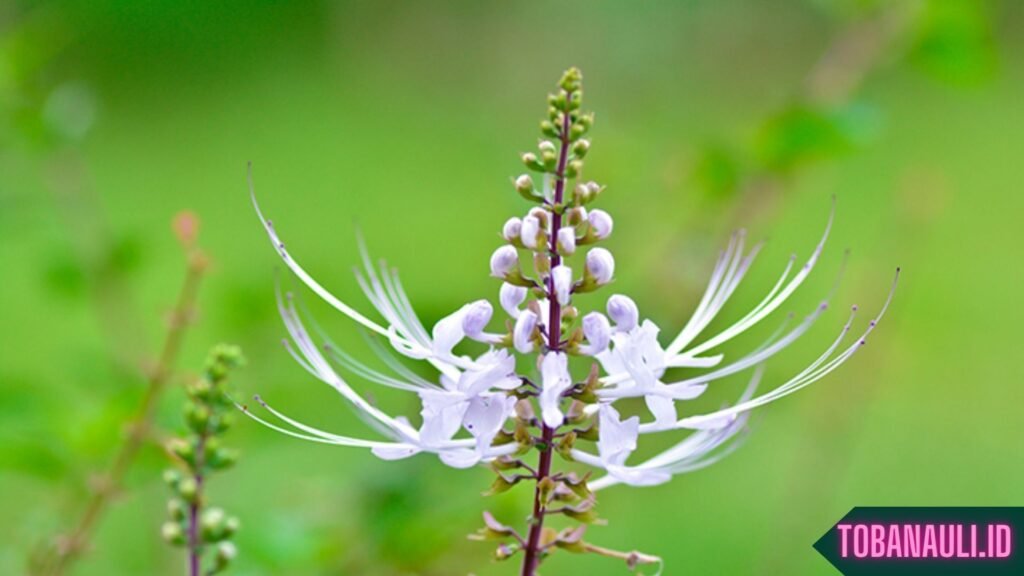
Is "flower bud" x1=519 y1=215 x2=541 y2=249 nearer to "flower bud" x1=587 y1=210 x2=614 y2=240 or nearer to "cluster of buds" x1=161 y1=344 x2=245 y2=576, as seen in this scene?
"flower bud" x1=587 y1=210 x2=614 y2=240

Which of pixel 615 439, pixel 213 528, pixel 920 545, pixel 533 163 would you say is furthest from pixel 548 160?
pixel 920 545

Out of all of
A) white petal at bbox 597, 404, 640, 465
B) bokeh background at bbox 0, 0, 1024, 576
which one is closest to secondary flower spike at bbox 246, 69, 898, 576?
white petal at bbox 597, 404, 640, 465

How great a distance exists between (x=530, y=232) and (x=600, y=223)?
4 cm

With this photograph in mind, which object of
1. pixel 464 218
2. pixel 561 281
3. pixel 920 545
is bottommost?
pixel 920 545

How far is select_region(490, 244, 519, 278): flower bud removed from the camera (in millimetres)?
609

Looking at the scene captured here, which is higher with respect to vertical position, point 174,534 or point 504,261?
point 504,261

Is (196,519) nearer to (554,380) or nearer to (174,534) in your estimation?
(174,534)

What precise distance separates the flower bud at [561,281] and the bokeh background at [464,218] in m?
0.18

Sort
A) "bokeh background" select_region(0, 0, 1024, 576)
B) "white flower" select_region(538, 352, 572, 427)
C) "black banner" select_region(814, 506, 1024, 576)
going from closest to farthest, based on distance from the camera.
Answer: "white flower" select_region(538, 352, 572, 427), "black banner" select_region(814, 506, 1024, 576), "bokeh background" select_region(0, 0, 1024, 576)

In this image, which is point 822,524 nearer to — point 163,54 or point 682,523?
point 682,523

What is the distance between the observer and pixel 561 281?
588 mm

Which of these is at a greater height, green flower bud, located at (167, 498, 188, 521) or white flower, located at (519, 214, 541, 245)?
white flower, located at (519, 214, 541, 245)

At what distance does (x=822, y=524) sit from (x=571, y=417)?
1139 millimetres

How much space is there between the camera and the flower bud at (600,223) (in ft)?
2.02
